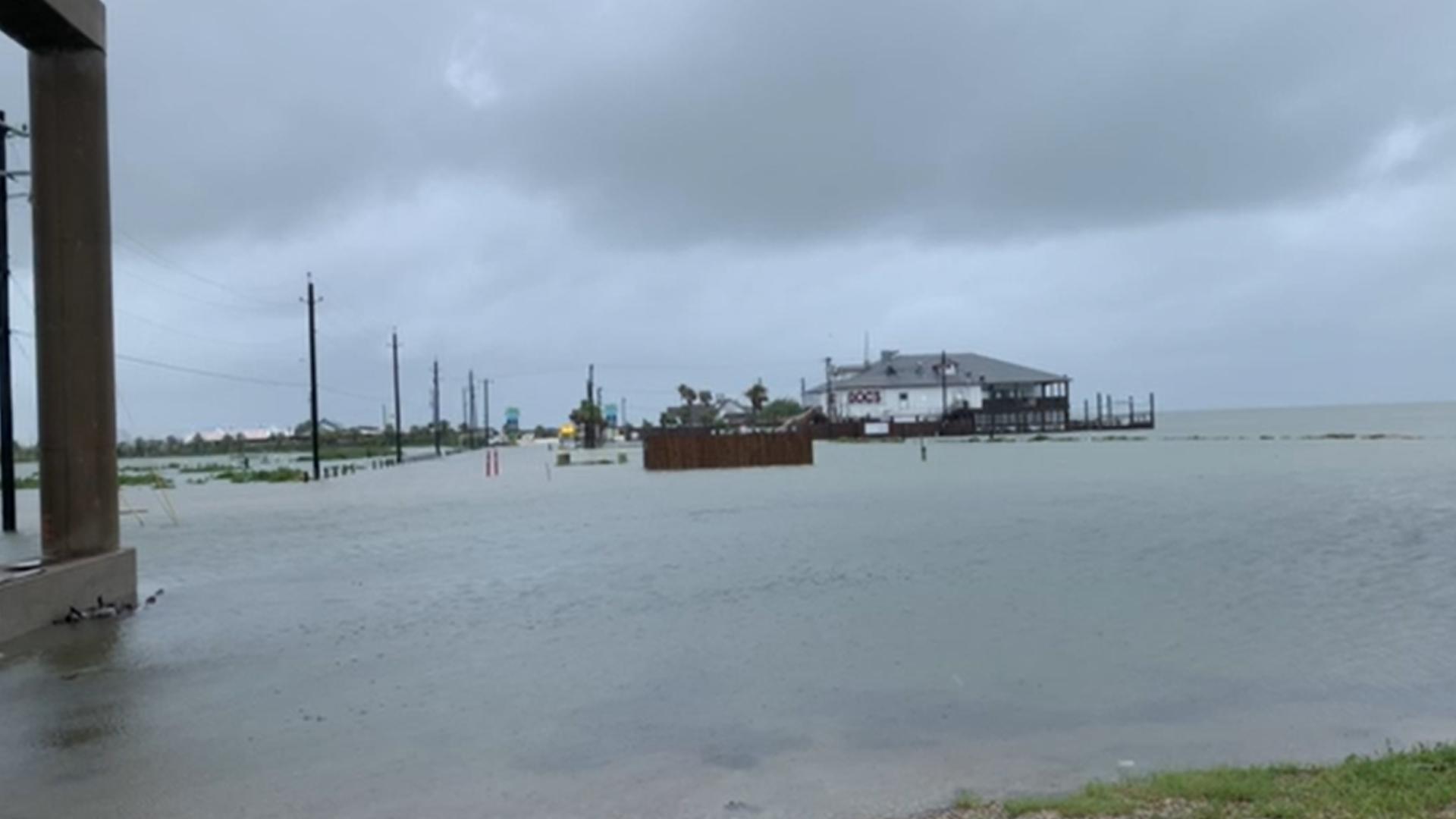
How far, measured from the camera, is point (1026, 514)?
2397cm

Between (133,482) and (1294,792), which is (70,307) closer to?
(1294,792)

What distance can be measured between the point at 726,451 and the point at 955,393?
6290cm

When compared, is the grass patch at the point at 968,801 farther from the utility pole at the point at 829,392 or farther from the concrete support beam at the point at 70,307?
the utility pole at the point at 829,392

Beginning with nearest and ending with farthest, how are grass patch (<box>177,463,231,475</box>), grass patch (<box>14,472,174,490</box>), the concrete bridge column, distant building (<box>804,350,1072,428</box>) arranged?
the concrete bridge column < grass patch (<box>14,472,174,490</box>) < grass patch (<box>177,463,231,475</box>) < distant building (<box>804,350,1072,428</box>)

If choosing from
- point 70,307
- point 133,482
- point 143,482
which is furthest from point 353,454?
point 70,307

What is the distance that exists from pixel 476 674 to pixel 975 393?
352ft

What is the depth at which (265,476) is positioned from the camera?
51.0 metres

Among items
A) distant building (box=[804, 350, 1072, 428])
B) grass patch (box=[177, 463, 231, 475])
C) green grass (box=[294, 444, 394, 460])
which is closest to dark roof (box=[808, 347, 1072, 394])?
distant building (box=[804, 350, 1072, 428])

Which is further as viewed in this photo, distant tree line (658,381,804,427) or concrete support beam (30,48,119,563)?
distant tree line (658,381,804,427)

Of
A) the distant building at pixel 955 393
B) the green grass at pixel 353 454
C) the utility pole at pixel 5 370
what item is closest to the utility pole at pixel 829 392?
the distant building at pixel 955 393

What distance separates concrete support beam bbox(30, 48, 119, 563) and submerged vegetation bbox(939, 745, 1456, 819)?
11576mm

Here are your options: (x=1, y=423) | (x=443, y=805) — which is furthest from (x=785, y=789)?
(x=1, y=423)

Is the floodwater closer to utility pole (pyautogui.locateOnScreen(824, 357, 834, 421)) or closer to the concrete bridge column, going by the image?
the concrete bridge column

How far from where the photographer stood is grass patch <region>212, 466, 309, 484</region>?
4828 cm
